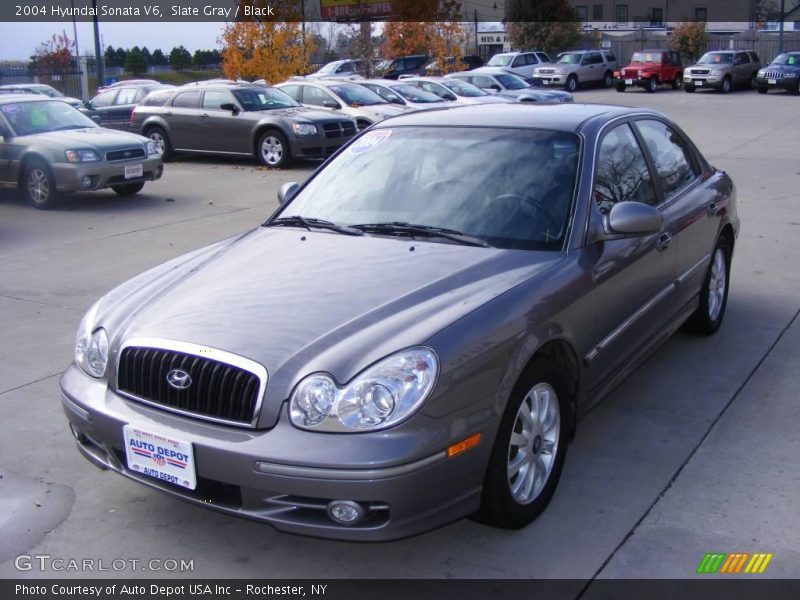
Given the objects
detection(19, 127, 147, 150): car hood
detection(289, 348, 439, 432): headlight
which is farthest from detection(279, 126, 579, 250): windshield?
detection(19, 127, 147, 150): car hood

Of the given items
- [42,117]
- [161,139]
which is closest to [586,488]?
[42,117]

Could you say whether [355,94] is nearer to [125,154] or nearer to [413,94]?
[413,94]

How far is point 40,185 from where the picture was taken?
12.0 meters

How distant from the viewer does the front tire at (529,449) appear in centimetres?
338

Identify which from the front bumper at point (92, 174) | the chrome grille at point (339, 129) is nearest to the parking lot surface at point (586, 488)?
the front bumper at point (92, 174)

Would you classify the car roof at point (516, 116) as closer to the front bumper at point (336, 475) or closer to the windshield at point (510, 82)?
the front bumper at point (336, 475)

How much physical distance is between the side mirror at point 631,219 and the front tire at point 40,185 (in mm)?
9543

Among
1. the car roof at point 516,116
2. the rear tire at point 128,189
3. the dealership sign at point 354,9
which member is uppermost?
the dealership sign at point 354,9

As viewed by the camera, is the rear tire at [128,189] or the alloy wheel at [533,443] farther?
the rear tire at [128,189]

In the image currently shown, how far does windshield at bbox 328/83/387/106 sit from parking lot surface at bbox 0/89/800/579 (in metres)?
11.5

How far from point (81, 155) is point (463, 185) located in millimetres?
8858

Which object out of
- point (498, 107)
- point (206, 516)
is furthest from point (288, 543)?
point (498, 107)

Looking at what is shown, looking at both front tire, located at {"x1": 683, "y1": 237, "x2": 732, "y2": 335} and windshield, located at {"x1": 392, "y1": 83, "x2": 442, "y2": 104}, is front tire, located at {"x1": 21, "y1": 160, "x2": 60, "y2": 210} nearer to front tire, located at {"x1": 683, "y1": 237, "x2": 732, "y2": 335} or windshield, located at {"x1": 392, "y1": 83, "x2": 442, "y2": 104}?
front tire, located at {"x1": 683, "y1": 237, "x2": 732, "y2": 335}

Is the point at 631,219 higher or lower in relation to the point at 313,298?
higher
